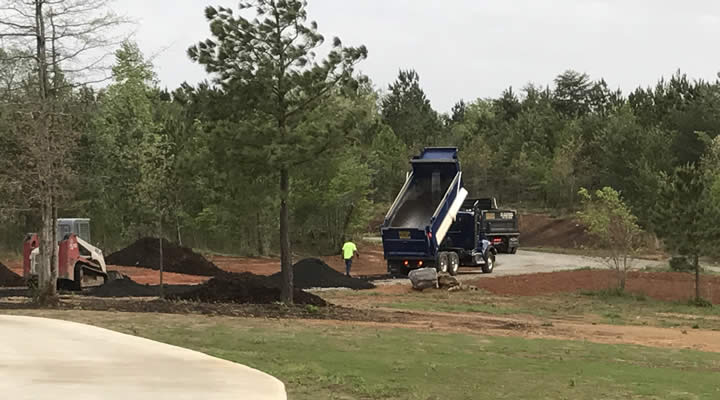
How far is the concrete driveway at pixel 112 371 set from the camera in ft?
29.2

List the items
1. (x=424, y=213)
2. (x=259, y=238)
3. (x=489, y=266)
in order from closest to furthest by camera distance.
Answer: (x=424, y=213)
(x=489, y=266)
(x=259, y=238)

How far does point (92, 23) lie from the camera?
2072 centimetres

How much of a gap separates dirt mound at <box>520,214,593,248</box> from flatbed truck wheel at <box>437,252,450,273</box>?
3267 centimetres

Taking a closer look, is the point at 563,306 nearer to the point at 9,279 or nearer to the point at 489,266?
the point at 489,266

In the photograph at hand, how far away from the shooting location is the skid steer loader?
29.1 meters

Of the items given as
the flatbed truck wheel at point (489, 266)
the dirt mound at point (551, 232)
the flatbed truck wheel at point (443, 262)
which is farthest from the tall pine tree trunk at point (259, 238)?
the dirt mound at point (551, 232)

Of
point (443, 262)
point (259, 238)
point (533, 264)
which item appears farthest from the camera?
point (259, 238)

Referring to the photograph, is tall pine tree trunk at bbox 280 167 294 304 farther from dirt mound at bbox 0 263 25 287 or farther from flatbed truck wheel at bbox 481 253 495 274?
flatbed truck wheel at bbox 481 253 495 274

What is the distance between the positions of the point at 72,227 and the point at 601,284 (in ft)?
70.2

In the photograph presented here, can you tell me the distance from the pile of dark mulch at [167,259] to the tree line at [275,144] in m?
1.90

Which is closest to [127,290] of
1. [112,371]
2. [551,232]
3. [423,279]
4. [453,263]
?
[423,279]

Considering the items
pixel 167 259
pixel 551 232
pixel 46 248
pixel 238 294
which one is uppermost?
pixel 46 248

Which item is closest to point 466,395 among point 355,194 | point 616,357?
point 616,357

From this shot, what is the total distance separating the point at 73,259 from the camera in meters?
29.5
